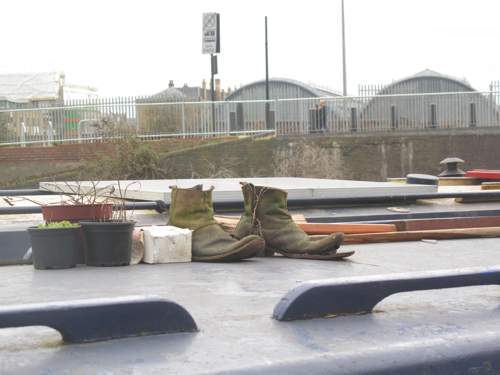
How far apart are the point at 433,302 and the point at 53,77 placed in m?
32.6

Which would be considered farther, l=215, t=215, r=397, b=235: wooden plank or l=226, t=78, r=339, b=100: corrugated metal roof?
l=226, t=78, r=339, b=100: corrugated metal roof

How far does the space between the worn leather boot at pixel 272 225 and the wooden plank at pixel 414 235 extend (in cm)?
60

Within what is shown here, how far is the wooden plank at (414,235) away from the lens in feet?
13.4

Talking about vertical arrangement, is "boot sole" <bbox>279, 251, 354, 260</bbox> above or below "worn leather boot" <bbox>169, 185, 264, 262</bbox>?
below

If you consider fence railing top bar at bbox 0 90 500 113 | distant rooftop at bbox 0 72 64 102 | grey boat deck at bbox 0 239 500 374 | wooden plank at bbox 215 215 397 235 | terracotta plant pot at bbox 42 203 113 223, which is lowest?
grey boat deck at bbox 0 239 500 374

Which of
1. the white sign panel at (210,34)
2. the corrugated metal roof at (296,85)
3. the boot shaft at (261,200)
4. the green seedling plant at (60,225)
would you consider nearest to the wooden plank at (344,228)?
the boot shaft at (261,200)

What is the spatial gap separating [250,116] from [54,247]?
20513 mm

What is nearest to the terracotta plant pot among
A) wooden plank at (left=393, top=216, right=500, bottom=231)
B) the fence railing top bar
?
wooden plank at (left=393, top=216, right=500, bottom=231)

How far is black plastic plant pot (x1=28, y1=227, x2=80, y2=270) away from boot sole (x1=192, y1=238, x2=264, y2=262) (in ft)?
1.63

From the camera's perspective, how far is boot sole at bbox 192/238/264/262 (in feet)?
10.6

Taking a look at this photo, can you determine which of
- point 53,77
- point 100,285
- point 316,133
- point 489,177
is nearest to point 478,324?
point 100,285

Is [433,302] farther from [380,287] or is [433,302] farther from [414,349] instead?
[414,349]

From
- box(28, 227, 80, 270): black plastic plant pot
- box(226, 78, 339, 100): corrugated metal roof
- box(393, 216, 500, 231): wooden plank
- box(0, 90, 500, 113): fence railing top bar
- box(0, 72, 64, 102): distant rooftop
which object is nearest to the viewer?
box(28, 227, 80, 270): black plastic plant pot

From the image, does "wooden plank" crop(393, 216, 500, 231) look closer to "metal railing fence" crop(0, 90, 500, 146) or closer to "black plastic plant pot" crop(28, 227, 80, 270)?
"black plastic plant pot" crop(28, 227, 80, 270)
